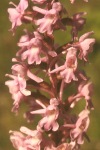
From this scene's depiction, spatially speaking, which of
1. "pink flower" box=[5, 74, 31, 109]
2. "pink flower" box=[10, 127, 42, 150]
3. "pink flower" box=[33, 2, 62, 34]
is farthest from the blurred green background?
"pink flower" box=[33, 2, 62, 34]

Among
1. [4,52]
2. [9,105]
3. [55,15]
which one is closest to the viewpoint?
[55,15]

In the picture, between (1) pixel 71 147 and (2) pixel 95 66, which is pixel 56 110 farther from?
(2) pixel 95 66

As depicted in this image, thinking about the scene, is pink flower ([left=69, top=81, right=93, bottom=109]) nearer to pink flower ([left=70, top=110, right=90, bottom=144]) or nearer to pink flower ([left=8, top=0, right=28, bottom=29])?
pink flower ([left=70, top=110, right=90, bottom=144])

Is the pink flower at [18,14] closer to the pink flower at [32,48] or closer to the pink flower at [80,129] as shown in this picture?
the pink flower at [32,48]

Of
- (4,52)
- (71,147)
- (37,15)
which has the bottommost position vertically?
(71,147)

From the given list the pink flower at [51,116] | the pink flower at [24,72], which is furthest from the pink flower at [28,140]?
the pink flower at [24,72]

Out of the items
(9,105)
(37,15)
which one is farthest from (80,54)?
(9,105)
